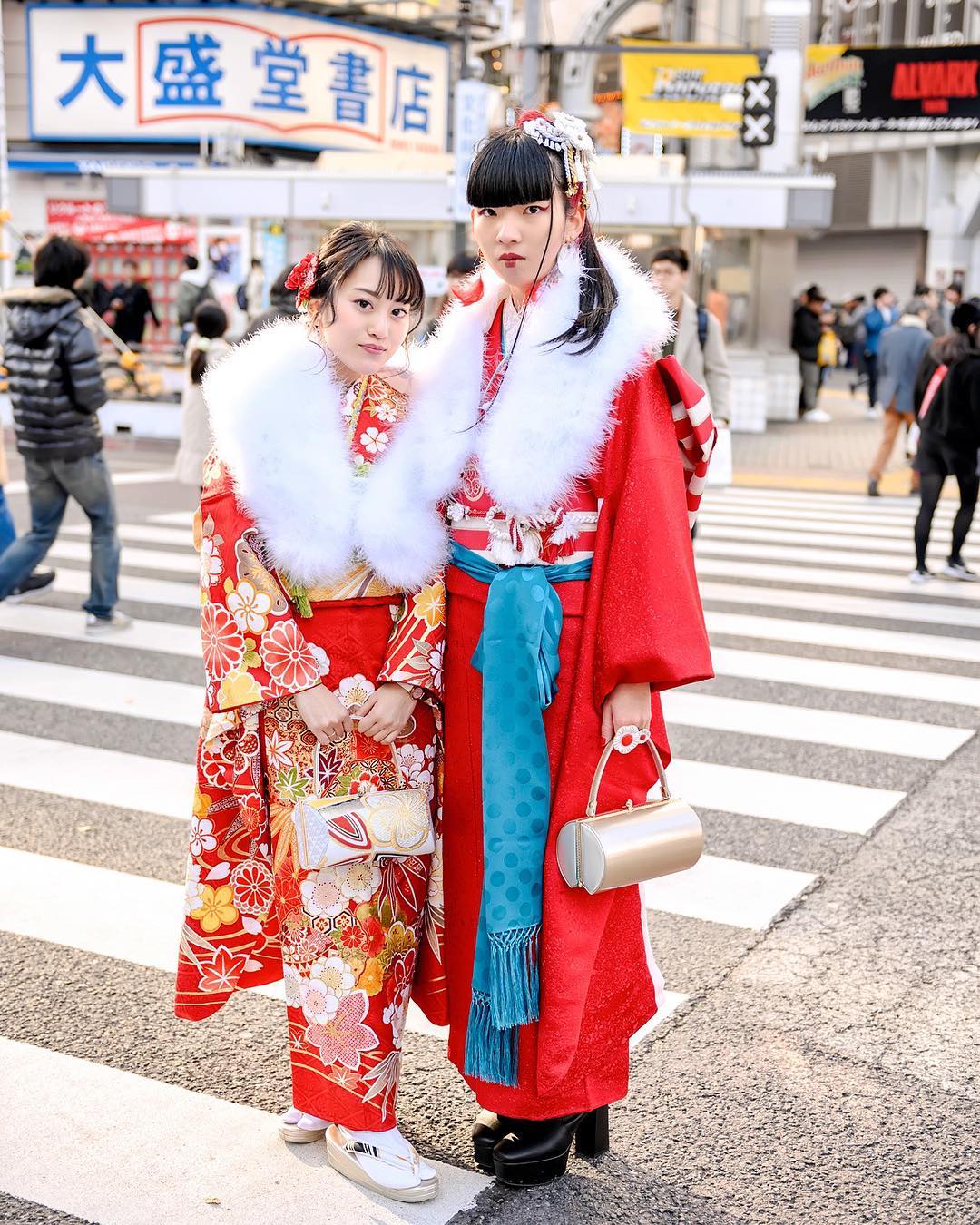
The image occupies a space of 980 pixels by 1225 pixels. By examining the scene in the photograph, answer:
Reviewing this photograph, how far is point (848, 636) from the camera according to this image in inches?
279

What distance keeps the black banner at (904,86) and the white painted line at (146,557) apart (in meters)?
13.4

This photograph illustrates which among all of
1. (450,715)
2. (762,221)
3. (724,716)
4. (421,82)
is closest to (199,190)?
(762,221)

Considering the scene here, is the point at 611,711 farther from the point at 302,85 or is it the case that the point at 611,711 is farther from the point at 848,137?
the point at 848,137

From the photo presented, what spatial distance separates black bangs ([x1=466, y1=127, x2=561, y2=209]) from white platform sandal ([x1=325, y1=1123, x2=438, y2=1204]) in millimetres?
1660

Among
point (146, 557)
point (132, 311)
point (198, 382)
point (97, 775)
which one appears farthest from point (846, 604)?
point (132, 311)

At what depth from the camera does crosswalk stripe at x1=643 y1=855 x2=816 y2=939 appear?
3703 millimetres

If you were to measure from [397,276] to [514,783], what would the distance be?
0.90 metres

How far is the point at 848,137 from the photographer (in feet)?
112

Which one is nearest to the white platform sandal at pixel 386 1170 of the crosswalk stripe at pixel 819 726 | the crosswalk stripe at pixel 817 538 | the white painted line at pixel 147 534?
the crosswalk stripe at pixel 819 726

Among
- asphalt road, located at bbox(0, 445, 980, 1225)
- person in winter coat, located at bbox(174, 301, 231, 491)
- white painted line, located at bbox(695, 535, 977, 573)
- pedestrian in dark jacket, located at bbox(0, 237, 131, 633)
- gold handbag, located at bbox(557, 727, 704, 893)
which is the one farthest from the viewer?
white painted line, located at bbox(695, 535, 977, 573)

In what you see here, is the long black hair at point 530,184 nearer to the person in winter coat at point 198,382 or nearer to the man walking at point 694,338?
the man walking at point 694,338

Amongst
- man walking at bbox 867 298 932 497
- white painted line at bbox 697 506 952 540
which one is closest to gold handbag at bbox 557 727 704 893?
white painted line at bbox 697 506 952 540

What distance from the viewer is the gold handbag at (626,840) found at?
2.26m

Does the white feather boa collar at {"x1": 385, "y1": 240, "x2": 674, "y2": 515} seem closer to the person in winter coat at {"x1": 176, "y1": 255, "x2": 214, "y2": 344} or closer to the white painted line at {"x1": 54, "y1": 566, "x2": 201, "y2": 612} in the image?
the white painted line at {"x1": 54, "y1": 566, "x2": 201, "y2": 612}
